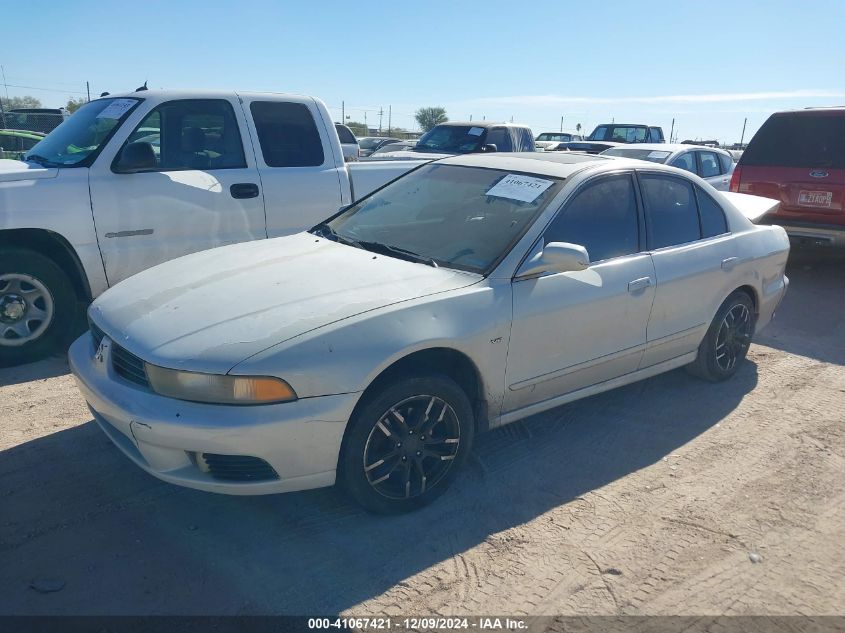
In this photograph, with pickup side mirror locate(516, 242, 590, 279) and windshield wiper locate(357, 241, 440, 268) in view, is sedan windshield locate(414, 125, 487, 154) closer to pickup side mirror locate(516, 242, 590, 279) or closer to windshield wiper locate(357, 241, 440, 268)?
windshield wiper locate(357, 241, 440, 268)

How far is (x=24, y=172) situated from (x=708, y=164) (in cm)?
986

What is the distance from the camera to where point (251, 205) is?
557cm

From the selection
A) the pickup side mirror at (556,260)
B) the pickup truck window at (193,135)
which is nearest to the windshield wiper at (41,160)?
the pickup truck window at (193,135)

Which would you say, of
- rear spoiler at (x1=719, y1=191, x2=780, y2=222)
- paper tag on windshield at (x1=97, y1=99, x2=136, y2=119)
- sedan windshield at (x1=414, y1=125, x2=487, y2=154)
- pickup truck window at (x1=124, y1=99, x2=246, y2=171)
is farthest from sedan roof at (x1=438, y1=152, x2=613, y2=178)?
sedan windshield at (x1=414, y1=125, x2=487, y2=154)

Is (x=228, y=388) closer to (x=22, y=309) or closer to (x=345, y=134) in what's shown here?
(x=22, y=309)

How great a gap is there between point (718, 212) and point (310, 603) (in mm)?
3762

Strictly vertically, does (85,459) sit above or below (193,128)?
below

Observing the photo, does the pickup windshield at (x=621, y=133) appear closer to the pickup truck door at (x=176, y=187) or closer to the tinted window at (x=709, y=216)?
the tinted window at (x=709, y=216)

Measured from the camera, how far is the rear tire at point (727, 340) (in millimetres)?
4688

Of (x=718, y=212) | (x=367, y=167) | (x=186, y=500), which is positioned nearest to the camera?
(x=186, y=500)

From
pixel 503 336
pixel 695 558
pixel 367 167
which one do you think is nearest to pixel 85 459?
pixel 503 336

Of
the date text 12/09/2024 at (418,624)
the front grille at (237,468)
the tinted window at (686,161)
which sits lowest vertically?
the date text 12/09/2024 at (418,624)

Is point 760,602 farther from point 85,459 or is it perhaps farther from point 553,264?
point 85,459

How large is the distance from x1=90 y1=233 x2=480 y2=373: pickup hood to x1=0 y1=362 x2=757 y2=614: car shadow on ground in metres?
0.82
